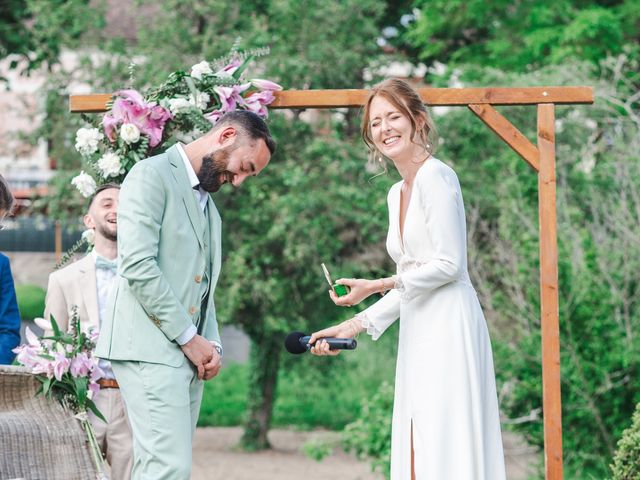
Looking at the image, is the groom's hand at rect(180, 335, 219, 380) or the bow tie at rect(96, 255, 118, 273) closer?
the groom's hand at rect(180, 335, 219, 380)

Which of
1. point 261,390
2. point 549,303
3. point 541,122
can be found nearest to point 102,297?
point 549,303

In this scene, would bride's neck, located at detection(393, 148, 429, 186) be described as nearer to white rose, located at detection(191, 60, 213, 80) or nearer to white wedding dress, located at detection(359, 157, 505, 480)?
white wedding dress, located at detection(359, 157, 505, 480)

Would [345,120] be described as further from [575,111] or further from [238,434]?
[238,434]

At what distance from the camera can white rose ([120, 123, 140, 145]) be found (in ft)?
17.0

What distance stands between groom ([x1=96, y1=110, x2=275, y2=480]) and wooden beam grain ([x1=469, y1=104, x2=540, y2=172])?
1844 mm

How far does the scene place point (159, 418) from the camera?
3.68 metres

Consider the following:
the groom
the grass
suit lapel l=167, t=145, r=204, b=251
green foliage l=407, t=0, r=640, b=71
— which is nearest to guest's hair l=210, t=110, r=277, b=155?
the groom

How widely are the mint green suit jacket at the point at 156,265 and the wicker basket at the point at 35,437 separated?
64 cm

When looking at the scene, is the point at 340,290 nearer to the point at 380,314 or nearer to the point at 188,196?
the point at 380,314

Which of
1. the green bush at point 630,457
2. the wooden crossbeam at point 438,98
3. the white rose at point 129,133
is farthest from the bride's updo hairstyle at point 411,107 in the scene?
the green bush at point 630,457

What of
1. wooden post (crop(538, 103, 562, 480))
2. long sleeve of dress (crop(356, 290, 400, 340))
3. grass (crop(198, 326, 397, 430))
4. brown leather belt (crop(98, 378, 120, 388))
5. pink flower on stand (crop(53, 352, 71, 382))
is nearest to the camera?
long sleeve of dress (crop(356, 290, 400, 340))

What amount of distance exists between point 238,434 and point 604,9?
801 cm

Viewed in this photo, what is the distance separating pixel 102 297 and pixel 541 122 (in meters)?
2.47

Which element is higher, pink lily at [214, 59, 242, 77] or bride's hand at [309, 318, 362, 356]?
pink lily at [214, 59, 242, 77]
